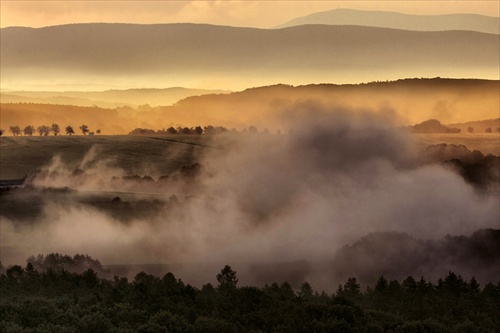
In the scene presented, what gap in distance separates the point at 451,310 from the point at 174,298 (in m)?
45.7

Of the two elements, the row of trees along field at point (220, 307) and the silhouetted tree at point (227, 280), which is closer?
the row of trees along field at point (220, 307)

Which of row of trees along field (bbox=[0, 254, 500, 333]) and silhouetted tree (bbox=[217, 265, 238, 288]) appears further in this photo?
silhouetted tree (bbox=[217, 265, 238, 288])

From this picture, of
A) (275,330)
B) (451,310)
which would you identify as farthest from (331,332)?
(451,310)

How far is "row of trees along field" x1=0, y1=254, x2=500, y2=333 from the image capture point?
105500 mm

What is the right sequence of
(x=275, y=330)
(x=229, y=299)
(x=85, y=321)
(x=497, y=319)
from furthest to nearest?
(x=497, y=319), (x=229, y=299), (x=275, y=330), (x=85, y=321)

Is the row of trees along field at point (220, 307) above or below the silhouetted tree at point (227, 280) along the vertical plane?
below

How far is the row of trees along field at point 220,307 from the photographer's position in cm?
10550

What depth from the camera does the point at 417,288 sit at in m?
178

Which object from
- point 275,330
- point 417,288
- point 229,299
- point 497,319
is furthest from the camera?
point 417,288

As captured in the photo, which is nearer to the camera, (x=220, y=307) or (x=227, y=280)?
(x=220, y=307)

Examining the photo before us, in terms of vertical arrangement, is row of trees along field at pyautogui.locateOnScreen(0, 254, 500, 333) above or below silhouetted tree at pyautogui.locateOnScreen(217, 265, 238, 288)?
below

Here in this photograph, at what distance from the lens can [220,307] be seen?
128 metres

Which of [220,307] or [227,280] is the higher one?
[227,280]

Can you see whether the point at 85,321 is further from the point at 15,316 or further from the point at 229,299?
the point at 229,299
